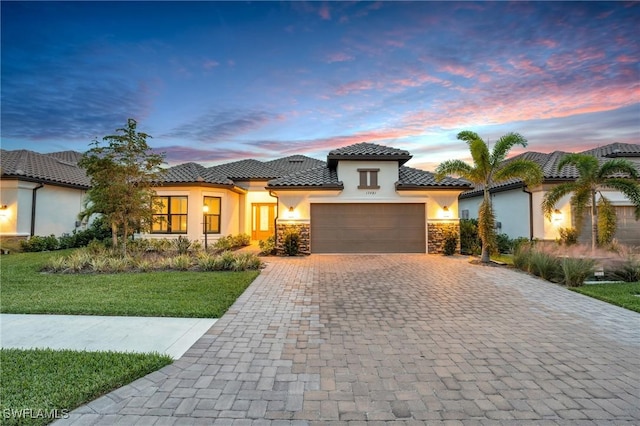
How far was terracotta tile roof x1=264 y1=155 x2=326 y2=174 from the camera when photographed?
22.8 meters

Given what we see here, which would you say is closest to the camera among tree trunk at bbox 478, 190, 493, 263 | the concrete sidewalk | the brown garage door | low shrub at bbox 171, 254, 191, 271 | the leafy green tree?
the concrete sidewalk

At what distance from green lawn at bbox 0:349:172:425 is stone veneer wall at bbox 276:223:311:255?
10.0 m

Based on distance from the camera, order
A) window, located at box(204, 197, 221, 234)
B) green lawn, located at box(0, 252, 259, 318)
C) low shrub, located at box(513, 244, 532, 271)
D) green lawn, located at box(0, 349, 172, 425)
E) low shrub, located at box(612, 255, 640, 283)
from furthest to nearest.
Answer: window, located at box(204, 197, 221, 234) → low shrub, located at box(513, 244, 532, 271) → low shrub, located at box(612, 255, 640, 283) → green lawn, located at box(0, 252, 259, 318) → green lawn, located at box(0, 349, 172, 425)

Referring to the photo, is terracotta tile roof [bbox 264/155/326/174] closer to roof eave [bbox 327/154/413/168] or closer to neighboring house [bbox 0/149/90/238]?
roof eave [bbox 327/154/413/168]

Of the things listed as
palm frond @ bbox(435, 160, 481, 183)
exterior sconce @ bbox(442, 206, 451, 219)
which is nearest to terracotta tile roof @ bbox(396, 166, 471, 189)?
exterior sconce @ bbox(442, 206, 451, 219)

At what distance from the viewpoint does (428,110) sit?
44.6 feet

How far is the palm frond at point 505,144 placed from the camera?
10.9m

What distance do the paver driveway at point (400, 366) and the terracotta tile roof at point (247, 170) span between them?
13.4 meters

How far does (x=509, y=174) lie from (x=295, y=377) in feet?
37.5

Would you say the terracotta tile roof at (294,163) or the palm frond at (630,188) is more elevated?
the terracotta tile roof at (294,163)

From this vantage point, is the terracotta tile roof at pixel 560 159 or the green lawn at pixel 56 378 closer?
the green lawn at pixel 56 378

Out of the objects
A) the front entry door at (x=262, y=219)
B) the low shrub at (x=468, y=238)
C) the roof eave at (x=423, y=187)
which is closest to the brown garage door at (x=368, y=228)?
the roof eave at (x=423, y=187)

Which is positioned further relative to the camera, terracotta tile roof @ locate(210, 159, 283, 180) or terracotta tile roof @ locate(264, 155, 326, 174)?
terracotta tile roof @ locate(264, 155, 326, 174)

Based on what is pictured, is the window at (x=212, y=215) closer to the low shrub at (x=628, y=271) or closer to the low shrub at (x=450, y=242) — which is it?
the low shrub at (x=450, y=242)
